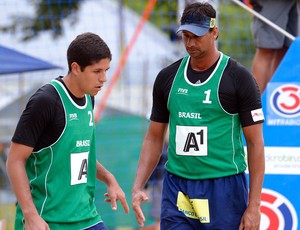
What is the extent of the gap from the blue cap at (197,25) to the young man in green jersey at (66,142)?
1.75 feet

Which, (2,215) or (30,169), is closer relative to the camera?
(30,169)

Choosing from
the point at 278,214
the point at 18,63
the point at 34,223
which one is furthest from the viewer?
the point at 18,63

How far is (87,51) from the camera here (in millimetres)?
4820

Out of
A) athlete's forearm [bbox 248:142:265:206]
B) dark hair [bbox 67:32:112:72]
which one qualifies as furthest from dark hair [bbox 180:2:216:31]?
athlete's forearm [bbox 248:142:265:206]

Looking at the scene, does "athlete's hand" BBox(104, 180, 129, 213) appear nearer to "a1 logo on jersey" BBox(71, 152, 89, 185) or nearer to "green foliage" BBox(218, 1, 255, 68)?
"a1 logo on jersey" BBox(71, 152, 89, 185)

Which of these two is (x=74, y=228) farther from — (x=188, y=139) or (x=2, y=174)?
(x=2, y=174)

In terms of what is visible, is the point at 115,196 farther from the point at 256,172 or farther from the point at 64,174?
the point at 256,172

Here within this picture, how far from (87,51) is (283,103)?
2.04 m

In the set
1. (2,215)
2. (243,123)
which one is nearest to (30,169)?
(243,123)

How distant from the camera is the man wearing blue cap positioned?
494 cm

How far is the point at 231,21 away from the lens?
10.8 metres

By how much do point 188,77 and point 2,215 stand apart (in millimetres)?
5382

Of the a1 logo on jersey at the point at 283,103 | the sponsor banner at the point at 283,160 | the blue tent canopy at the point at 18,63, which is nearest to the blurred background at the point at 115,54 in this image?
the blue tent canopy at the point at 18,63

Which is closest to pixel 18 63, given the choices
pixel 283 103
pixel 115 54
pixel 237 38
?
pixel 283 103
